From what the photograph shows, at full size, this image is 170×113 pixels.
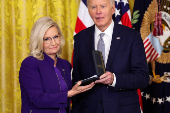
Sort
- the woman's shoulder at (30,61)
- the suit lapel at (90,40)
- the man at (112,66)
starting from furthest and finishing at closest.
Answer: the suit lapel at (90,40), the woman's shoulder at (30,61), the man at (112,66)

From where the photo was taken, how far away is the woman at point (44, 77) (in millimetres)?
1960

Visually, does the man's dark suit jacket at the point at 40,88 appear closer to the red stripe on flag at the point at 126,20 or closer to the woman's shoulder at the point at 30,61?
the woman's shoulder at the point at 30,61

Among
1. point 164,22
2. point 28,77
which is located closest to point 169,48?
point 164,22

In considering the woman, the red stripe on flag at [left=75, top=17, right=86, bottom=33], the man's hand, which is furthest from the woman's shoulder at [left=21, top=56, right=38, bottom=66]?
the red stripe on flag at [left=75, top=17, right=86, bottom=33]

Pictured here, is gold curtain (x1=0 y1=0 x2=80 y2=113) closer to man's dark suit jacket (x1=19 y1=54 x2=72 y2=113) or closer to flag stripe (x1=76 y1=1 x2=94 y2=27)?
flag stripe (x1=76 y1=1 x2=94 y2=27)

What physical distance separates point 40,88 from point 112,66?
700 mm

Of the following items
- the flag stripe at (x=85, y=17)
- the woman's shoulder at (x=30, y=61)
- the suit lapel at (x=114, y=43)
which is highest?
the flag stripe at (x=85, y=17)

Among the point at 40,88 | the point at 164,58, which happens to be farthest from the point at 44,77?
the point at 164,58

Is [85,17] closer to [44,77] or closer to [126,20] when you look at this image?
[126,20]

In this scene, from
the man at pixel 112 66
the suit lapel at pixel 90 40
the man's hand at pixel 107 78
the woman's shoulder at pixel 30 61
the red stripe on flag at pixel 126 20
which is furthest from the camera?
the red stripe on flag at pixel 126 20

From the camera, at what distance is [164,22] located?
3080 mm

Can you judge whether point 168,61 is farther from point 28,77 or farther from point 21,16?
point 21,16

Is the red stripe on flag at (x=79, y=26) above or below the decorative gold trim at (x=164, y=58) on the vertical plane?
above

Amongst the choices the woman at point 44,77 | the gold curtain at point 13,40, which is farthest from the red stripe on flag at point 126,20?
the woman at point 44,77
